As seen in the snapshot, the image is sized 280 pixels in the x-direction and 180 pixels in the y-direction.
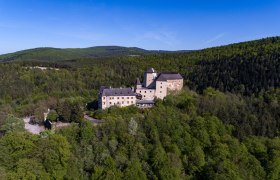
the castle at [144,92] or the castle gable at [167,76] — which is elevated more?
the castle gable at [167,76]

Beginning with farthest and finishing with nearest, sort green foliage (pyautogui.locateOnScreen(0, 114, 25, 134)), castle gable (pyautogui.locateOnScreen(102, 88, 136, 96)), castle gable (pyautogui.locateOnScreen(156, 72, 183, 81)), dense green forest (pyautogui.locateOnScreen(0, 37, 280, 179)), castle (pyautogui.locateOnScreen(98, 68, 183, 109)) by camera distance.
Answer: castle gable (pyautogui.locateOnScreen(156, 72, 183, 81))
castle (pyautogui.locateOnScreen(98, 68, 183, 109))
castle gable (pyautogui.locateOnScreen(102, 88, 136, 96))
green foliage (pyautogui.locateOnScreen(0, 114, 25, 134))
dense green forest (pyautogui.locateOnScreen(0, 37, 280, 179))

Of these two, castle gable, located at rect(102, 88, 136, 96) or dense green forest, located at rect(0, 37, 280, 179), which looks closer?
dense green forest, located at rect(0, 37, 280, 179)

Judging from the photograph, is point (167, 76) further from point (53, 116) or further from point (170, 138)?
point (53, 116)

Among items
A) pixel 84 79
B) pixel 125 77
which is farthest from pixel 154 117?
pixel 84 79

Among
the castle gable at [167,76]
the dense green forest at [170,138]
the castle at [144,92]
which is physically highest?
the castle gable at [167,76]

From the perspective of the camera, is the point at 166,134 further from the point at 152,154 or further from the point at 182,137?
the point at 152,154

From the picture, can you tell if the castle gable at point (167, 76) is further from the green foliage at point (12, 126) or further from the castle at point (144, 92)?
the green foliage at point (12, 126)

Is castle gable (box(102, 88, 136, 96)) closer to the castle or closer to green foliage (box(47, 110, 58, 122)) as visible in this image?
the castle

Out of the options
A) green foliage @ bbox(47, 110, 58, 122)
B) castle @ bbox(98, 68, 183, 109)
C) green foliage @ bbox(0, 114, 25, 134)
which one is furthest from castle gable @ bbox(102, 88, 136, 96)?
green foliage @ bbox(0, 114, 25, 134)

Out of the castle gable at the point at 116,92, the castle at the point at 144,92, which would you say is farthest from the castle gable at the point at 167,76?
the castle gable at the point at 116,92
